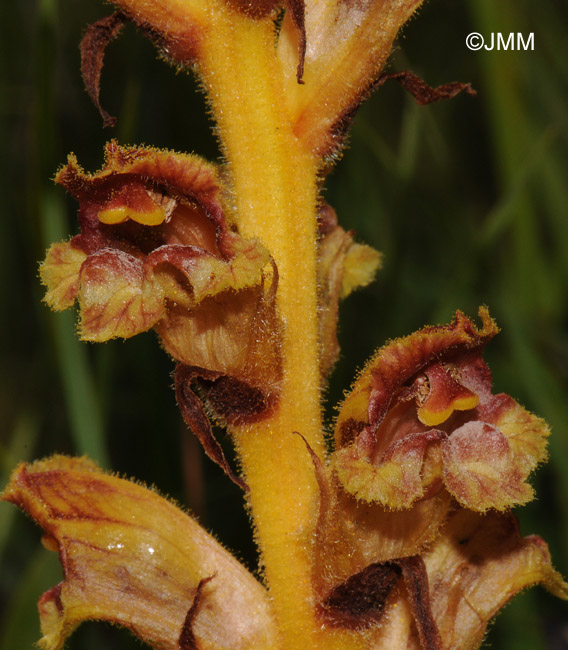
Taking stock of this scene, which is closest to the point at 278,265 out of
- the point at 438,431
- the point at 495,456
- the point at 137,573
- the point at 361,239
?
the point at 438,431

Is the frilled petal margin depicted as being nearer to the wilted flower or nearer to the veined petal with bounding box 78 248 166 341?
the wilted flower

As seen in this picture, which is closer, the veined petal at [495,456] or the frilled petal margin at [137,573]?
the veined petal at [495,456]

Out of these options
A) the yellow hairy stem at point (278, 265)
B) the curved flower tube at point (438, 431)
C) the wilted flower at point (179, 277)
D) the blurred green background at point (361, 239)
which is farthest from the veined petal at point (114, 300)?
the blurred green background at point (361, 239)

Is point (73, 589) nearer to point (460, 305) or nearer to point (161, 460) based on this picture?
point (161, 460)

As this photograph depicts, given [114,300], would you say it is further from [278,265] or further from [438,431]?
[438,431]

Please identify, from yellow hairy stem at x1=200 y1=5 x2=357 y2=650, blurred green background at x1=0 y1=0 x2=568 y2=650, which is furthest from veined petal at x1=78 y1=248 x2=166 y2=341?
blurred green background at x1=0 y1=0 x2=568 y2=650

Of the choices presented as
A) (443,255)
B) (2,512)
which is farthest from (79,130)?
(2,512)

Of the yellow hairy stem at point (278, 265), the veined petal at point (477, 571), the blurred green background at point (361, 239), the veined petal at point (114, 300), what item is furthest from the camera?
the blurred green background at point (361, 239)

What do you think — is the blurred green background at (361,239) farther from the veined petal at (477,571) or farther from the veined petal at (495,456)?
the veined petal at (495,456)
